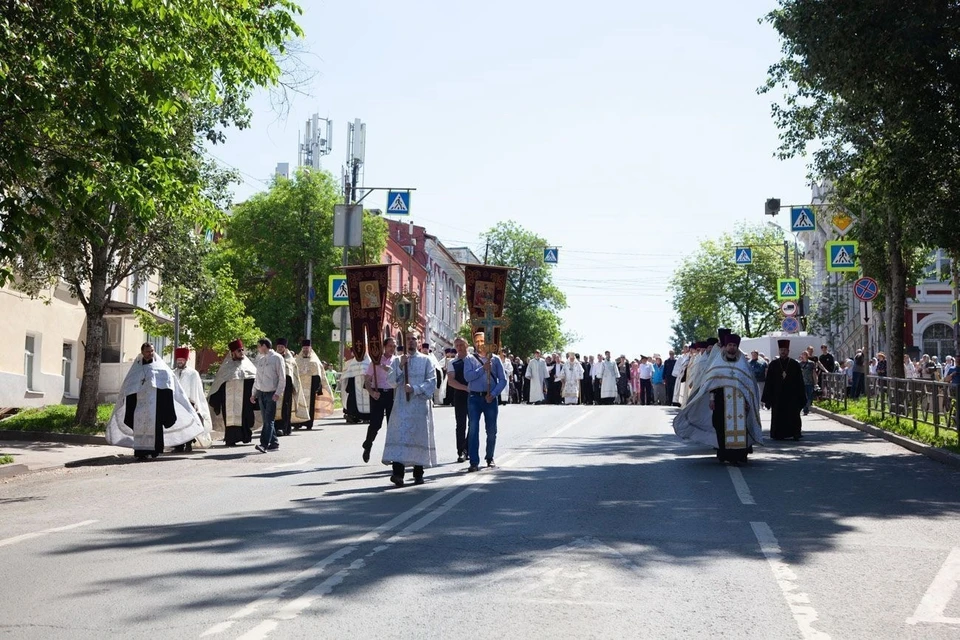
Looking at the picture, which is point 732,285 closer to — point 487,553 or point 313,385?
point 313,385

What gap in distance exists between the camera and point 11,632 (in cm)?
648

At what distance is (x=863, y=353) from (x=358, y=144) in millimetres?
27500

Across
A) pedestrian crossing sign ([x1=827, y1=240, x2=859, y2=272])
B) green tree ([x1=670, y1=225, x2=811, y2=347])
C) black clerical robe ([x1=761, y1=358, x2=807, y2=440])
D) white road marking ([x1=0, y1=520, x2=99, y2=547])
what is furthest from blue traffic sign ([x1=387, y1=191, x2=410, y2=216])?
green tree ([x1=670, y1=225, x2=811, y2=347])

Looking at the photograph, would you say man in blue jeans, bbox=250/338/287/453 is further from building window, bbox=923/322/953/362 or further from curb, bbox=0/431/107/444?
building window, bbox=923/322/953/362

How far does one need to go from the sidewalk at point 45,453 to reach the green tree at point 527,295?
221 ft

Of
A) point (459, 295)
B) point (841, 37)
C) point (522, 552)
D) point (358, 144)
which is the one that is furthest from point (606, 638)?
point (459, 295)

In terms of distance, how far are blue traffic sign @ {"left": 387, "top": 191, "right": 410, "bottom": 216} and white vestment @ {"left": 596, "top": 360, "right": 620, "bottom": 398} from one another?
11.0 m

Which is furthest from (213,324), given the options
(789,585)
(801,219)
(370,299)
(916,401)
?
(789,585)

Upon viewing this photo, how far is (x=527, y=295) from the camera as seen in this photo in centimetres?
9269

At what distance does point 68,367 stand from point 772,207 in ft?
71.6

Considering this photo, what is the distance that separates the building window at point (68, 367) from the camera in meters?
35.2

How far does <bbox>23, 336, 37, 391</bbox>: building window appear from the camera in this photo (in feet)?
105

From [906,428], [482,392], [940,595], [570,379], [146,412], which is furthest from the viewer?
[570,379]

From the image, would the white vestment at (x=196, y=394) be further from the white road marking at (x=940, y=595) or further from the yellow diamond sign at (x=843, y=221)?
the yellow diamond sign at (x=843, y=221)
